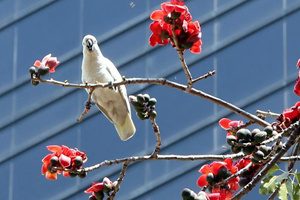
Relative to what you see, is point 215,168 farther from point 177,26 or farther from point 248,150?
point 177,26

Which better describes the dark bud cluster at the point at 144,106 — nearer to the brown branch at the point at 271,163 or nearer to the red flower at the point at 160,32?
the red flower at the point at 160,32

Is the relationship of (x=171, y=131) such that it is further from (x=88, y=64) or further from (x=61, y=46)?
(x=88, y=64)

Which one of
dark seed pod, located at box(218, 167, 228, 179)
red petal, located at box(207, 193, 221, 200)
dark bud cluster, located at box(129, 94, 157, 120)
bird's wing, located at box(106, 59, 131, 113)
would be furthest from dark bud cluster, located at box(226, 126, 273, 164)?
bird's wing, located at box(106, 59, 131, 113)

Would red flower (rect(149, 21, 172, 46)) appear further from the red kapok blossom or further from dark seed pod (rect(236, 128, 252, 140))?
dark seed pod (rect(236, 128, 252, 140))

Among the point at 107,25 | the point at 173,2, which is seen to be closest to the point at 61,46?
the point at 107,25

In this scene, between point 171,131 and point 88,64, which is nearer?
point 88,64

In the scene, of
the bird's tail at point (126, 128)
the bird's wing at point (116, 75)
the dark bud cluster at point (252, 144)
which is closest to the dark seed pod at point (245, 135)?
the dark bud cluster at point (252, 144)

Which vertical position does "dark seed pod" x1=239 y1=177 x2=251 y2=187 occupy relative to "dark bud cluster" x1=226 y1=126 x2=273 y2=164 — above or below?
below

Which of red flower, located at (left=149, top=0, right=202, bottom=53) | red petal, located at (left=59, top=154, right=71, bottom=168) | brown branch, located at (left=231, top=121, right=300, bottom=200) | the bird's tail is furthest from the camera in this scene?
the bird's tail

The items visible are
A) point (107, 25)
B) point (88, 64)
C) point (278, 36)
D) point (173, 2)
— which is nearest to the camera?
point (173, 2)

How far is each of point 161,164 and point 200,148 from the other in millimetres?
807

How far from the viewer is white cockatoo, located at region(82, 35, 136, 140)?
30.4 feet

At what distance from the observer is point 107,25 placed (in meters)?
16.3

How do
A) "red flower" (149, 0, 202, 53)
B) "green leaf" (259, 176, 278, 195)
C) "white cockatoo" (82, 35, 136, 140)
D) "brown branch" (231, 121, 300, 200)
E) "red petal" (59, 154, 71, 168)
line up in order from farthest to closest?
"white cockatoo" (82, 35, 136, 140), "red petal" (59, 154, 71, 168), "red flower" (149, 0, 202, 53), "green leaf" (259, 176, 278, 195), "brown branch" (231, 121, 300, 200)
